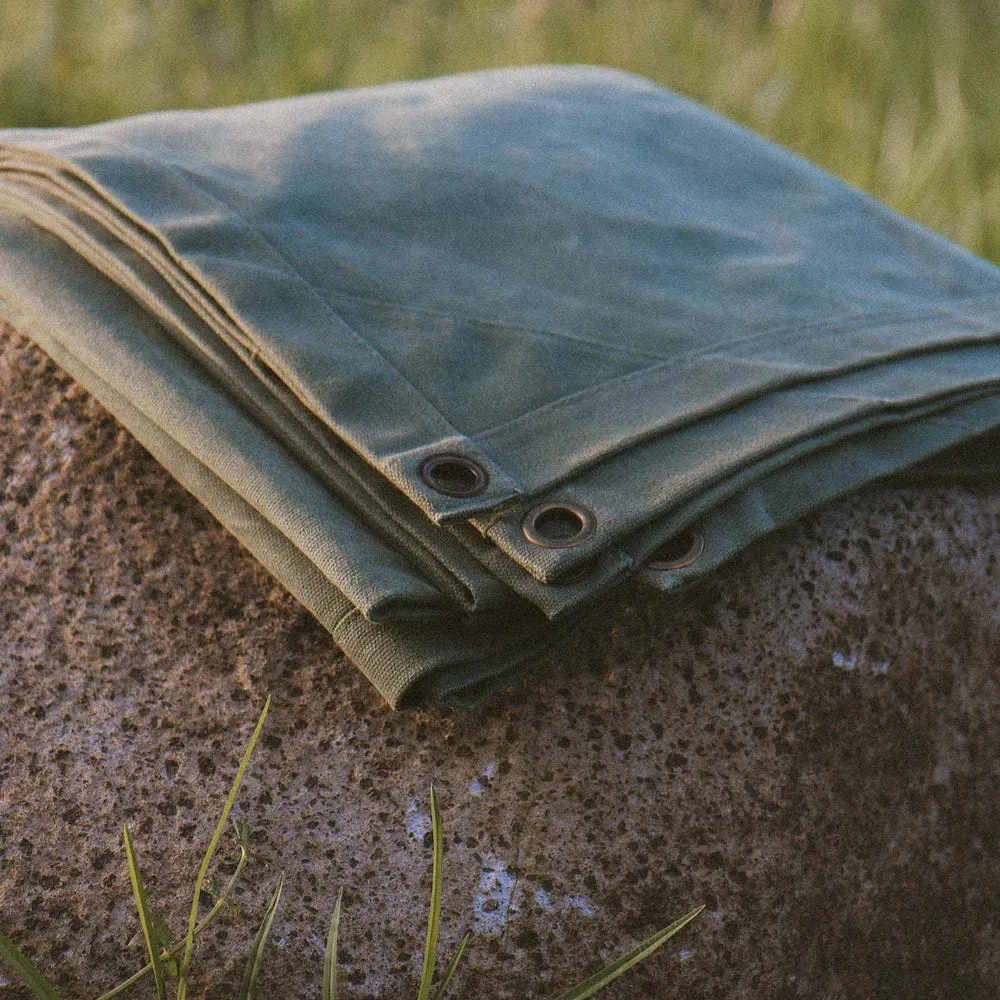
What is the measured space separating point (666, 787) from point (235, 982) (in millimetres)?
360

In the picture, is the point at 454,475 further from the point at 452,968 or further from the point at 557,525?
the point at 452,968

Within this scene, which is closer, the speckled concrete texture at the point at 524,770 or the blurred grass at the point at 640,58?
the speckled concrete texture at the point at 524,770

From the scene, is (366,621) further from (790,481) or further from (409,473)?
(790,481)

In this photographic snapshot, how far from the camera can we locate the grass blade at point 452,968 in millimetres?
959

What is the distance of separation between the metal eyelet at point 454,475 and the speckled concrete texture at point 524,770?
6.4 inches

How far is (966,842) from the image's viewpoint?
1.21 metres

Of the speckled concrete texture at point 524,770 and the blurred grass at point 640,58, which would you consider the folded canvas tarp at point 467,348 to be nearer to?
the speckled concrete texture at point 524,770

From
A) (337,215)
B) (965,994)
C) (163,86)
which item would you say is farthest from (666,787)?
(163,86)

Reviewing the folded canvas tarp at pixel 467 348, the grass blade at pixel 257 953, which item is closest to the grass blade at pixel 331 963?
the grass blade at pixel 257 953

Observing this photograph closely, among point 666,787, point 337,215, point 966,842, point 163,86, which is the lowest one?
point 163,86

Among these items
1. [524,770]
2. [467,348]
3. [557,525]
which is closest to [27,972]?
[524,770]

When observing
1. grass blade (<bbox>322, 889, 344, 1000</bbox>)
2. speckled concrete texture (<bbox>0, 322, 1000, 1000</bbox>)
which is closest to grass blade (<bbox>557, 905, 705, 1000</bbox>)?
speckled concrete texture (<bbox>0, 322, 1000, 1000</bbox>)

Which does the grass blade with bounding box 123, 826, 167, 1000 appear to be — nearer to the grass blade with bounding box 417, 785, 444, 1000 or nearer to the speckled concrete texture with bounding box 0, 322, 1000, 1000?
the speckled concrete texture with bounding box 0, 322, 1000, 1000

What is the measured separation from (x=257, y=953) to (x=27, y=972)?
16 centimetres
